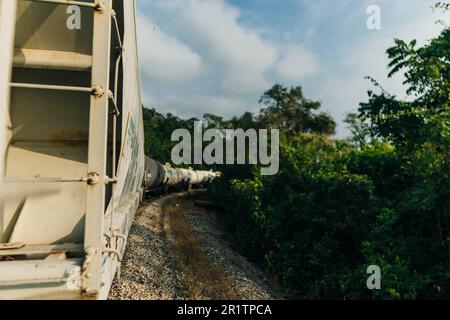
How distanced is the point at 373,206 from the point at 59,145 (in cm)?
638

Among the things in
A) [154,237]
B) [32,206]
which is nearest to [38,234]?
[32,206]

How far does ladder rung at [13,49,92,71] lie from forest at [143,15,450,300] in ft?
17.7

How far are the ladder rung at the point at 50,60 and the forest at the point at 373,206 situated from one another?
5.39 meters

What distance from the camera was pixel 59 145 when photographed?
3678 millimetres

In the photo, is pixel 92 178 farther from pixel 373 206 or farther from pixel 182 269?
pixel 373 206

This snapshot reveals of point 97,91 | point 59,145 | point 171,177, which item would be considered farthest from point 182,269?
point 171,177

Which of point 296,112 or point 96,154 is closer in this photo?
point 96,154

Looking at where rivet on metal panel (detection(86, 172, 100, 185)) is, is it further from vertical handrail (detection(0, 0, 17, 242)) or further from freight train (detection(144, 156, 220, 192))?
freight train (detection(144, 156, 220, 192))

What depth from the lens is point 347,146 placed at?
396 inches

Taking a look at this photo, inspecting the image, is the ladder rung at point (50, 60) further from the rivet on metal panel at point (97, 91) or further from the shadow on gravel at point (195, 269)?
the shadow on gravel at point (195, 269)

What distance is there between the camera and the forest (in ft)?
18.4

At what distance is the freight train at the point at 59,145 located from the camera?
88.1 inches

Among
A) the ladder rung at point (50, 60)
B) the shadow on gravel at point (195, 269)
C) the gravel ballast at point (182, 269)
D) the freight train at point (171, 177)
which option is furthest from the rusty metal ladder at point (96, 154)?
the freight train at point (171, 177)
